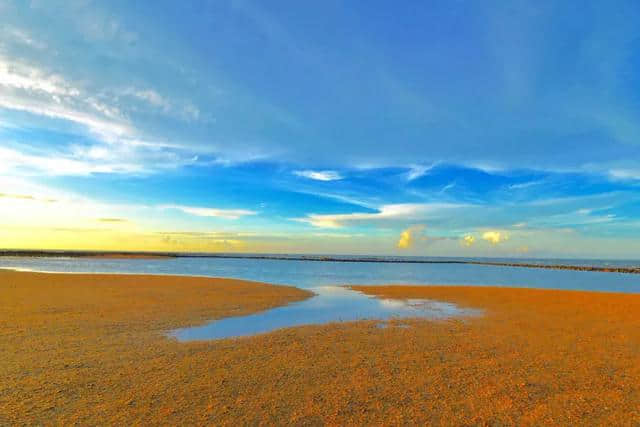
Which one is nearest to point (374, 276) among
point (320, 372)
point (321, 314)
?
point (321, 314)

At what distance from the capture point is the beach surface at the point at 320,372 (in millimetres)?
8586

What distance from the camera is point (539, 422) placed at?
834 centimetres

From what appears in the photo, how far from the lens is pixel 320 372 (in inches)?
450

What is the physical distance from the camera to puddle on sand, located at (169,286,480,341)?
17227mm

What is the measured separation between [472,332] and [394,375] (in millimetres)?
8337

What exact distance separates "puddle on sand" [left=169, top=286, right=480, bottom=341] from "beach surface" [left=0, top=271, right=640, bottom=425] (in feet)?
4.36

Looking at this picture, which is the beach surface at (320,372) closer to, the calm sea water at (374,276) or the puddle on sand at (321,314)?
the puddle on sand at (321,314)

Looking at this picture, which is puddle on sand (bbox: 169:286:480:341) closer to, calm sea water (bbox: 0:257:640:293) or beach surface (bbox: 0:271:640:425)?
beach surface (bbox: 0:271:640:425)

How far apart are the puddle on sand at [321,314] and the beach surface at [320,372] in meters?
1.33

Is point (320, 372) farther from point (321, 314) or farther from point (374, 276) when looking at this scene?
point (374, 276)

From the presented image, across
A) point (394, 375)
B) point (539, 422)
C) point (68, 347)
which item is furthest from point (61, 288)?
point (539, 422)

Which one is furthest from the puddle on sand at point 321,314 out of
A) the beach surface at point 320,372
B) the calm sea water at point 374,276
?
the calm sea water at point 374,276

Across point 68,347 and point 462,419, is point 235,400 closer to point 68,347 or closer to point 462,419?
point 462,419

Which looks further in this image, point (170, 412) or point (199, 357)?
point (199, 357)
